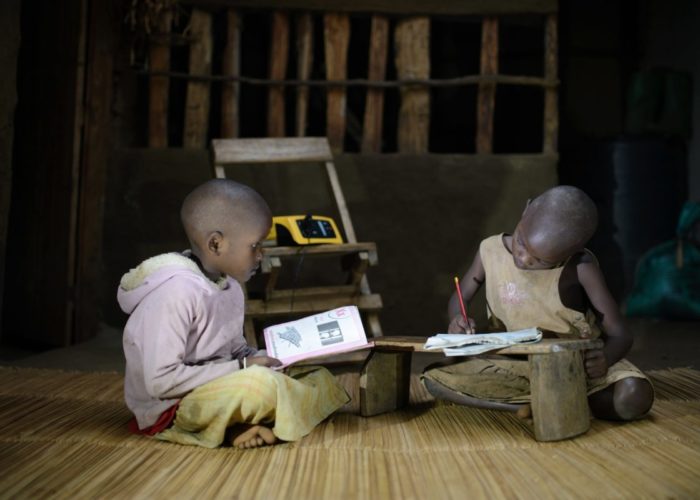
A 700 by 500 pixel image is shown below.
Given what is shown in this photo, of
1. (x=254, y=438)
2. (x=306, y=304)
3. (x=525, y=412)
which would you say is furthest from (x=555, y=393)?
(x=306, y=304)

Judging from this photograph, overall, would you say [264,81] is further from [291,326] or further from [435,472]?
[435,472]

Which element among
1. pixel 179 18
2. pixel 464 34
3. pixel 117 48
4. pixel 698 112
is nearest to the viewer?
pixel 117 48

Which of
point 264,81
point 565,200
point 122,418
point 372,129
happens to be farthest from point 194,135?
point 565,200

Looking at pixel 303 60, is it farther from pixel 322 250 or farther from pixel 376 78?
pixel 322 250

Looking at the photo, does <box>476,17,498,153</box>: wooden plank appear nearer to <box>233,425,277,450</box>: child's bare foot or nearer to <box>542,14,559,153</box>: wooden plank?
<box>542,14,559,153</box>: wooden plank

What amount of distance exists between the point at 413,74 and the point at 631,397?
3077 mm

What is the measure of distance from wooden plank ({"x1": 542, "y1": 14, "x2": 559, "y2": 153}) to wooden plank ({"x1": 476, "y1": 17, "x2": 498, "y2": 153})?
0.33 meters

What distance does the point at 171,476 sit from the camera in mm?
2092

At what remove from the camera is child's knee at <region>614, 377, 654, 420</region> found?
8.64 feet

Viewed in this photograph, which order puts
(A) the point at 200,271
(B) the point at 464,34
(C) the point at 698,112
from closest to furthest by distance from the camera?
(A) the point at 200,271, (C) the point at 698,112, (B) the point at 464,34

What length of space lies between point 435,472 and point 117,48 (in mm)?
3749

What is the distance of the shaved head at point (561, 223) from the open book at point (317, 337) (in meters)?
0.66

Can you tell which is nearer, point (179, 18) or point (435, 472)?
point (435, 472)

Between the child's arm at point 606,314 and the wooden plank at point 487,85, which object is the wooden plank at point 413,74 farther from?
the child's arm at point 606,314
